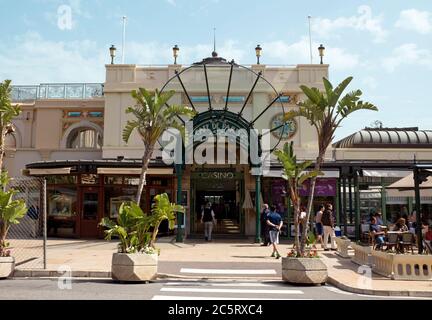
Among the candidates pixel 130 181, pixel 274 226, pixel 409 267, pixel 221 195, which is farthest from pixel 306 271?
pixel 221 195

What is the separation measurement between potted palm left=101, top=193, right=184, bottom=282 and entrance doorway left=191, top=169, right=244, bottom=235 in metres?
11.8

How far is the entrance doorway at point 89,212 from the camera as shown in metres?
21.4

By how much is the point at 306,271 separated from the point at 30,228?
53.8 ft

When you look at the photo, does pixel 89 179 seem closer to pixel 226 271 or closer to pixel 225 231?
pixel 225 231

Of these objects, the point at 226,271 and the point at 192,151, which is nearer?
the point at 226,271

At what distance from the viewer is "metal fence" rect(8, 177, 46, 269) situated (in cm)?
1490

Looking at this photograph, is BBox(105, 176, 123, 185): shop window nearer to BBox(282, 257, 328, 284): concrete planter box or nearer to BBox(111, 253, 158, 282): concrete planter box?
BBox(111, 253, 158, 282): concrete planter box

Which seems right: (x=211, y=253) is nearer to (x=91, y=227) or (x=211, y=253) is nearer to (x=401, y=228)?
(x=401, y=228)

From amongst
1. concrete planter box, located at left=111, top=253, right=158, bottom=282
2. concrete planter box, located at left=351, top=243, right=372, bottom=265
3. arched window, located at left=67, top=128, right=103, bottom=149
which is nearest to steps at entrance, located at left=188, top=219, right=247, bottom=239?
concrete planter box, located at left=351, top=243, right=372, bottom=265

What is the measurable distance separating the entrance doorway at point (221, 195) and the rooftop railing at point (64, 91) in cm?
897

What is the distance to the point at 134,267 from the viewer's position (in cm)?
1029
